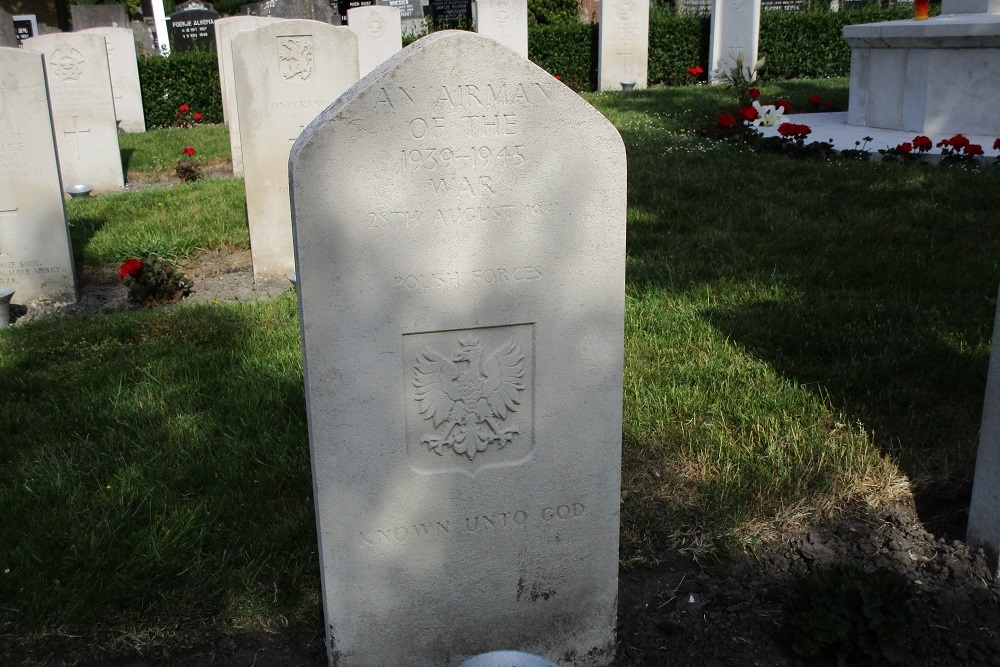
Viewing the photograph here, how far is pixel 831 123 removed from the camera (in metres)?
10.8

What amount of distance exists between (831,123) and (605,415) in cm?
922

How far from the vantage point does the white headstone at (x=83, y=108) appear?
1045cm

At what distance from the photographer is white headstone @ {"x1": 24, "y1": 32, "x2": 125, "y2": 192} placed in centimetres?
1045

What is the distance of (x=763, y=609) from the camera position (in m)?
2.98

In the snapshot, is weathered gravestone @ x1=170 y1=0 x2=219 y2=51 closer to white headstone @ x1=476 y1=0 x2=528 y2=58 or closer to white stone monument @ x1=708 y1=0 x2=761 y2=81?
white headstone @ x1=476 y1=0 x2=528 y2=58

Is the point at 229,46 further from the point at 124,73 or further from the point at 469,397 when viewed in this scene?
the point at 469,397

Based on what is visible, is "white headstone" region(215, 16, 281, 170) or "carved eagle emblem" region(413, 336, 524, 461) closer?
"carved eagle emblem" region(413, 336, 524, 461)

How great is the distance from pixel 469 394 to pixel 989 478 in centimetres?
172

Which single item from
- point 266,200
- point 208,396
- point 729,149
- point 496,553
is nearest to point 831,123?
point 729,149

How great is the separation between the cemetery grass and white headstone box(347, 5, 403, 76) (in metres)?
9.35

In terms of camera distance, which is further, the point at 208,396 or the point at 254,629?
the point at 208,396

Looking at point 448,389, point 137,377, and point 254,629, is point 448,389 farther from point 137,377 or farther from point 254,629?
point 137,377

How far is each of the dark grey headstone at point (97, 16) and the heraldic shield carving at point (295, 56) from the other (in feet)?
46.2

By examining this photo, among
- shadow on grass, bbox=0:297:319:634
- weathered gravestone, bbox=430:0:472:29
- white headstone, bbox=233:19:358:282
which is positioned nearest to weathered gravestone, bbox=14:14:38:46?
weathered gravestone, bbox=430:0:472:29
